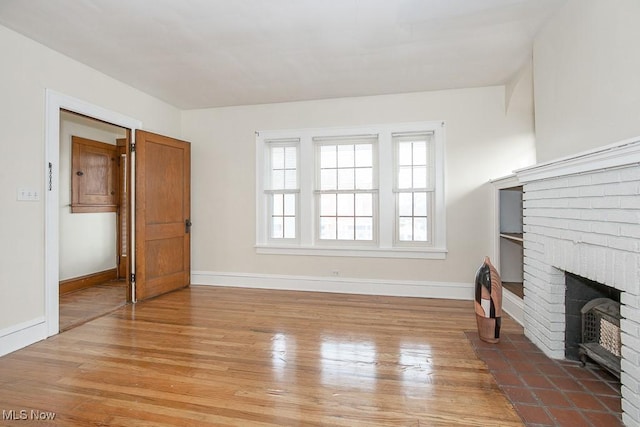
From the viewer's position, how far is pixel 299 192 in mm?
4801

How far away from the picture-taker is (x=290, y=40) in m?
3.04

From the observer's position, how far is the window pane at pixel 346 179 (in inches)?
184

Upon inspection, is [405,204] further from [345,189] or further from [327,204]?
[327,204]

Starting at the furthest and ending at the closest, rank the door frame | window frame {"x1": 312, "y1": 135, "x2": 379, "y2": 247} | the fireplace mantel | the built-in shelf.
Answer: window frame {"x1": 312, "y1": 135, "x2": 379, "y2": 247} → the built-in shelf → the door frame → the fireplace mantel

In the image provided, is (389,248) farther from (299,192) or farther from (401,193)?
(299,192)

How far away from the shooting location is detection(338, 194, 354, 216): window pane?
15.4ft

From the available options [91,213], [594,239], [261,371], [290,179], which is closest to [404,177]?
[290,179]

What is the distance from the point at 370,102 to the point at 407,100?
0.49 m

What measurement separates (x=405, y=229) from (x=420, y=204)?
40 centimetres

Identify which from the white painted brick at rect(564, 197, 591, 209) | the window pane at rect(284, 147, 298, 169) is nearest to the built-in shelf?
the white painted brick at rect(564, 197, 591, 209)

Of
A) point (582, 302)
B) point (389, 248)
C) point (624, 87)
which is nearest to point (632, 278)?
point (582, 302)

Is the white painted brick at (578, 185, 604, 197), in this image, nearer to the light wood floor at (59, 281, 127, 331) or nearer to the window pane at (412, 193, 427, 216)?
the window pane at (412, 193, 427, 216)

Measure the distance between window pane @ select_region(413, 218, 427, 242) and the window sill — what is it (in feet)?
0.63
